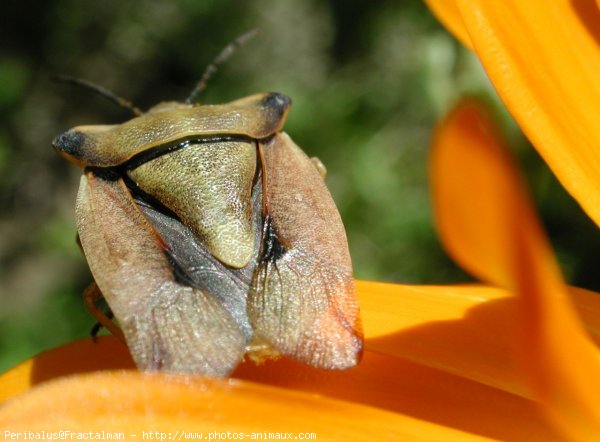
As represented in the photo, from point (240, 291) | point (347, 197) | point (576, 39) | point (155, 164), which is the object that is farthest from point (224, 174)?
point (347, 197)

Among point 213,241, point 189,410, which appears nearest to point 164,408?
point 189,410

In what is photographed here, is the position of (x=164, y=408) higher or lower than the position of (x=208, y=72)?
higher

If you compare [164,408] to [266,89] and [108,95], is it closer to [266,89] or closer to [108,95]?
[108,95]

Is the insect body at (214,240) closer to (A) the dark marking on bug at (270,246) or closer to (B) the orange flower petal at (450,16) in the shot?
(A) the dark marking on bug at (270,246)

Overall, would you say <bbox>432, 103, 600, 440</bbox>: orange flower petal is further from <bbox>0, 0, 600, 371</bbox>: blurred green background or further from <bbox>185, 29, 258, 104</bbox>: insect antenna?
<bbox>185, 29, 258, 104</bbox>: insect antenna

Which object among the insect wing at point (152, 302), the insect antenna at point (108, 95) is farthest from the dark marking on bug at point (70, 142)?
the insect antenna at point (108, 95)

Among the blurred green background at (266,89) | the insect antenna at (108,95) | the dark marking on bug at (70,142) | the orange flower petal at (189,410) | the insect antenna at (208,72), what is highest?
the orange flower petal at (189,410)

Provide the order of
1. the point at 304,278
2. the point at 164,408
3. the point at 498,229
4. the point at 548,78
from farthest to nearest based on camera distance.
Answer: the point at 304,278 → the point at 548,78 → the point at 164,408 → the point at 498,229
